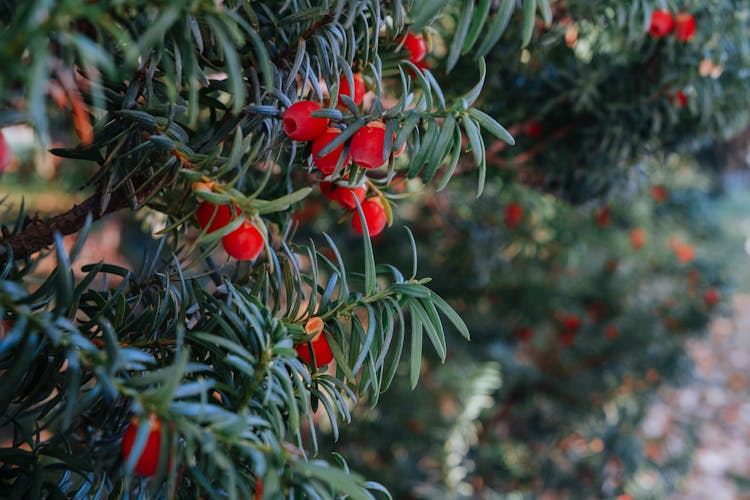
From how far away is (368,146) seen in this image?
1.43 ft

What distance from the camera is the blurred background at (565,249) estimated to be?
877mm

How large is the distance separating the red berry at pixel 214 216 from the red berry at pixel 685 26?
66cm

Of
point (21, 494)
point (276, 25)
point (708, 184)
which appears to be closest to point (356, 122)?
point (276, 25)

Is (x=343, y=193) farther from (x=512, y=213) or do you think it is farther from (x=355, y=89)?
(x=512, y=213)

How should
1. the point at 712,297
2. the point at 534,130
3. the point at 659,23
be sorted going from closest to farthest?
1. the point at 659,23
2. the point at 534,130
3. the point at 712,297

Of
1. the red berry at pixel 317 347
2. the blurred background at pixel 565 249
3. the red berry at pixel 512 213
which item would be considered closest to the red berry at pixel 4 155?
the red berry at pixel 317 347

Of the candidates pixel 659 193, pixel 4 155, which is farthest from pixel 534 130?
pixel 659 193

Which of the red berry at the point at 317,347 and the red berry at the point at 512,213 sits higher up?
the red berry at the point at 317,347

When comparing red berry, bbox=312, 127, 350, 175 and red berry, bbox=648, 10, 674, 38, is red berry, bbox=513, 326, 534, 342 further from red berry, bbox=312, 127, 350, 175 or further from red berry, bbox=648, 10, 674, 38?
red berry, bbox=312, 127, 350, 175

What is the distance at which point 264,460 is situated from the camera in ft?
1.11

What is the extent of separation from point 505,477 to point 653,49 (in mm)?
1206

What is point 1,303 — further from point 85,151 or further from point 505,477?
point 505,477

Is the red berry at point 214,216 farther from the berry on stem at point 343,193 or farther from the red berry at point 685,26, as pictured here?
the red berry at point 685,26

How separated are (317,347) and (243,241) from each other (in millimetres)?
121
